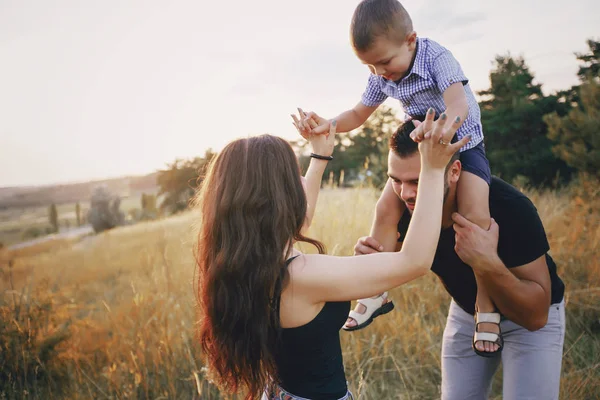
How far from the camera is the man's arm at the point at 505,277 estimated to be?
1.90 m

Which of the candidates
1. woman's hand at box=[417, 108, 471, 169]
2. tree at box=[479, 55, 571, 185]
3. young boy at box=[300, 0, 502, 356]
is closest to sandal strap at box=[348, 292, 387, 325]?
young boy at box=[300, 0, 502, 356]

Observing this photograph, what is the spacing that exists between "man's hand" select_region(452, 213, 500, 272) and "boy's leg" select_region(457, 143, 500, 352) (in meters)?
0.07

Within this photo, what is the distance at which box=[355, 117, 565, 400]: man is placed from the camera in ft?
6.34

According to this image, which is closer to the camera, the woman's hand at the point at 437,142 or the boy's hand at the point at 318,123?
the woman's hand at the point at 437,142

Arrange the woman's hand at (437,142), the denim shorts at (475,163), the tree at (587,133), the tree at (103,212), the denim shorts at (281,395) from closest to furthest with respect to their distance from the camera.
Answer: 1. the woman's hand at (437,142)
2. the denim shorts at (281,395)
3. the denim shorts at (475,163)
4. the tree at (587,133)
5. the tree at (103,212)

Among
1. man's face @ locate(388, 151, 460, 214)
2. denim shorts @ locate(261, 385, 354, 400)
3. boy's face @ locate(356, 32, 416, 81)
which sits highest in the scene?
boy's face @ locate(356, 32, 416, 81)

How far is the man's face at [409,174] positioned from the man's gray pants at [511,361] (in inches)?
31.3

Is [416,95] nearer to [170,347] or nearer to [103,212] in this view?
[170,347]

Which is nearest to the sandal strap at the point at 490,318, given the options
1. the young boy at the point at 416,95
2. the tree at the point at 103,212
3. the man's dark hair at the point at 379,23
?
the young boy at the point at 416,95

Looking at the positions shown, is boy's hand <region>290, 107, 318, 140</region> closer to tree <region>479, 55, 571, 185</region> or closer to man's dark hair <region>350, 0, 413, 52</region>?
man's dark hair <region>350, 0, 413, 52</region>

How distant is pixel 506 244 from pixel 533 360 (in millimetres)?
560

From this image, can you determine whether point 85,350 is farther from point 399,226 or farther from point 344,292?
point 344,292

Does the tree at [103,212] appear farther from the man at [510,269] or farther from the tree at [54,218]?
the man at [510,269]

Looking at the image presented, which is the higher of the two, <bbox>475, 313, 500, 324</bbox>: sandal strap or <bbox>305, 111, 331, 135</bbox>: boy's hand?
<bbox>305, 111, 331, 135</bbox>: boy's hand
